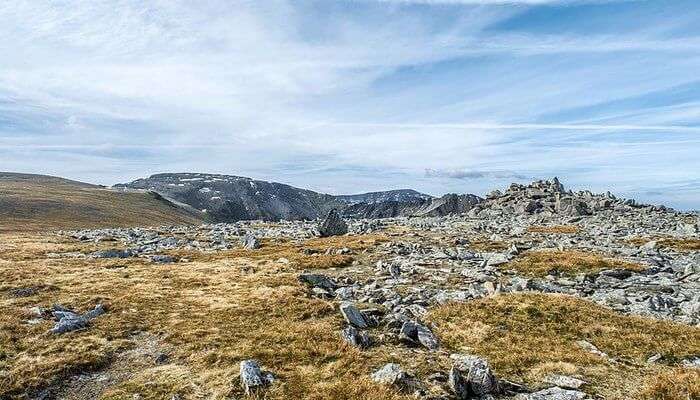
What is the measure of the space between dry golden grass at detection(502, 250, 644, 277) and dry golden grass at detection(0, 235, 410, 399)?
1795 cm

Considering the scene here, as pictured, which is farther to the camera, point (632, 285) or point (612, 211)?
point (612, 211)

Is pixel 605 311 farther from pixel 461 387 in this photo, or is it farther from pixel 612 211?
pixel 612 211

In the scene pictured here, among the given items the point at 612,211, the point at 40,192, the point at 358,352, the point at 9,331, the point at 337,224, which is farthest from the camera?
the point at 40,192

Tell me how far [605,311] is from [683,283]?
10.9 metres

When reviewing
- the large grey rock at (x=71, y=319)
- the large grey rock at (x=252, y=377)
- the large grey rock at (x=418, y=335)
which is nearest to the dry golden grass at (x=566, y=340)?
the large grey rock at (x=418, y=335)

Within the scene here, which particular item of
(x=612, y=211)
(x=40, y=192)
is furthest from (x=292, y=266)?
(x=40, y=192)

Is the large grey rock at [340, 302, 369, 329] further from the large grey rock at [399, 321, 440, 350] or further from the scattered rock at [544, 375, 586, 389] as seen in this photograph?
the scattered rock at [544, 375, 586, 389]

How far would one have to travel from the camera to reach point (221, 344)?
63.6 feet

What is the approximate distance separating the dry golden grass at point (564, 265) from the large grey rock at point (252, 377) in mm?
24682

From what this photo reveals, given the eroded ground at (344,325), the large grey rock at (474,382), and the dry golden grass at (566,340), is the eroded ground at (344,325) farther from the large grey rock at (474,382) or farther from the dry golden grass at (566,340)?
the large grey rock at (474,382)

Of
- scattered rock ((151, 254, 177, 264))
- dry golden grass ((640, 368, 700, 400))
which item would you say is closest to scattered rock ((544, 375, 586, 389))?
dry golden grass ((640, 368, 700, 400))

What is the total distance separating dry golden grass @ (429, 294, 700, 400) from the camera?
15.9 metres

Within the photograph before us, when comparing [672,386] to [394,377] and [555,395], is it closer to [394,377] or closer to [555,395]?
[555,395]

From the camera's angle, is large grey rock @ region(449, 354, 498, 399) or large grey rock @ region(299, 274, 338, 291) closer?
large grey rock @ region(449, 354, 498, 399)
